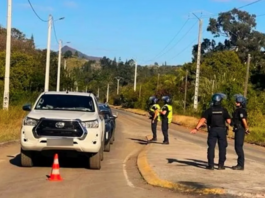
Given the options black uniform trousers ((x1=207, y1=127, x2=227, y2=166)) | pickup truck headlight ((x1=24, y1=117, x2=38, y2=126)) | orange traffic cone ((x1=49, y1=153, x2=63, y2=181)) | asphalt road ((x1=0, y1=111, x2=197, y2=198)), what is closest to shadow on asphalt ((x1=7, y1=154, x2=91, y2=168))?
asphalt road ((x1=0, y1=111, x2=197, y2=198))

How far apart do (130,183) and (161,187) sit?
0.72 m

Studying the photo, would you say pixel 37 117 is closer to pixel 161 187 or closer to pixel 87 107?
pixel 87 107

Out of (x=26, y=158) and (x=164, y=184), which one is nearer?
(x=164, y=184)

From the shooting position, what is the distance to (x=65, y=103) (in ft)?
44.8

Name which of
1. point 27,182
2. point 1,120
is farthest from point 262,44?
point 27,182

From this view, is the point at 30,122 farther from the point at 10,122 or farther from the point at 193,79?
the point at 193,79

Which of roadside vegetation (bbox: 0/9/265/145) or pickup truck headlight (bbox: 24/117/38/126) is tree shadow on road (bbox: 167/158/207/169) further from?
roadside vegetation (bbox: 0/9/265/145)

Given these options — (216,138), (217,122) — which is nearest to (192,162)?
(216,138)

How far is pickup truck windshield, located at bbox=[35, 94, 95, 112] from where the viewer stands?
13.4 meters

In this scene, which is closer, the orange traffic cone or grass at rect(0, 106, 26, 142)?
the orange traffic cone

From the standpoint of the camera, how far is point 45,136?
1193 cm

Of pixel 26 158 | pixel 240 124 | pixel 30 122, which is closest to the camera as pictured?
pixel 30 122

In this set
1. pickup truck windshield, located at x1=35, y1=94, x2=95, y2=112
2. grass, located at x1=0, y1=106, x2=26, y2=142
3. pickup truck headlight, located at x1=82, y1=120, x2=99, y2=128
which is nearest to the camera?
pickup truck headlight, located at x1=82, y1=120, x2=99, y2=128

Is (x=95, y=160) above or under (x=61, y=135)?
under
